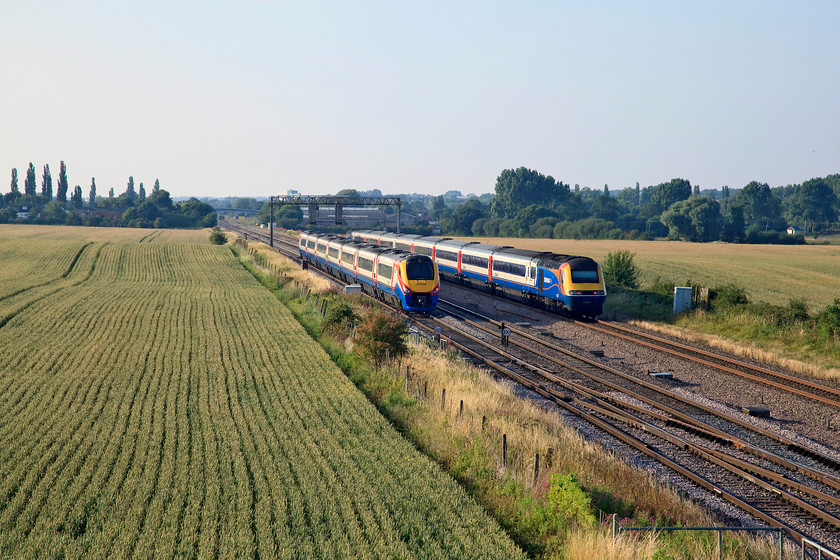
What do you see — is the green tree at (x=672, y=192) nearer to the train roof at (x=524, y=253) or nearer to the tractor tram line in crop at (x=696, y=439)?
the train roof at (x=524, y=253)

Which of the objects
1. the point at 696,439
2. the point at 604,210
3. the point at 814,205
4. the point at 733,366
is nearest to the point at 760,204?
the point at 814,205

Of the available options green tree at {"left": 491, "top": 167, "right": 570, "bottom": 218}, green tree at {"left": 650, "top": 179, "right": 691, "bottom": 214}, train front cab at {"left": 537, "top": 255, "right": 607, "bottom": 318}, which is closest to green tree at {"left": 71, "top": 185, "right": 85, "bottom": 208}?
green tree at {"left": 491, "top": 167, "right": 570, "bottom": 218}

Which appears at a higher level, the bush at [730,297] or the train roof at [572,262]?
the train roof at [572,262]

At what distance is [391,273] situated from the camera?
3631cm

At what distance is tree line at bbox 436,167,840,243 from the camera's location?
114 meters

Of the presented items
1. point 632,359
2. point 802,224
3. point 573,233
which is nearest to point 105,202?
point 573,233

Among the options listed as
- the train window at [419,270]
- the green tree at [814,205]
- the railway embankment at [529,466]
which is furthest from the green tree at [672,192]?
the railway embankment at [529,466]

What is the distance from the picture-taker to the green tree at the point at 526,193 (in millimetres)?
182125

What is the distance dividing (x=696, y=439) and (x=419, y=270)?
19.2m

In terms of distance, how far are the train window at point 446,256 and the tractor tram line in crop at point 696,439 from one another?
20533mm

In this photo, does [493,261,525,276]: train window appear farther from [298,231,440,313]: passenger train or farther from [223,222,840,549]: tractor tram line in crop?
[223,222,840,549]: tractor tram line in crop

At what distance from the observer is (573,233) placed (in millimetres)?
125000

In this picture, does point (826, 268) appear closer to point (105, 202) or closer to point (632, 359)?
point (632, 359)

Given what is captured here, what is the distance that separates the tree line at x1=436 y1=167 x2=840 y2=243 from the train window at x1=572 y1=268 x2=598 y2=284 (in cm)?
8480
